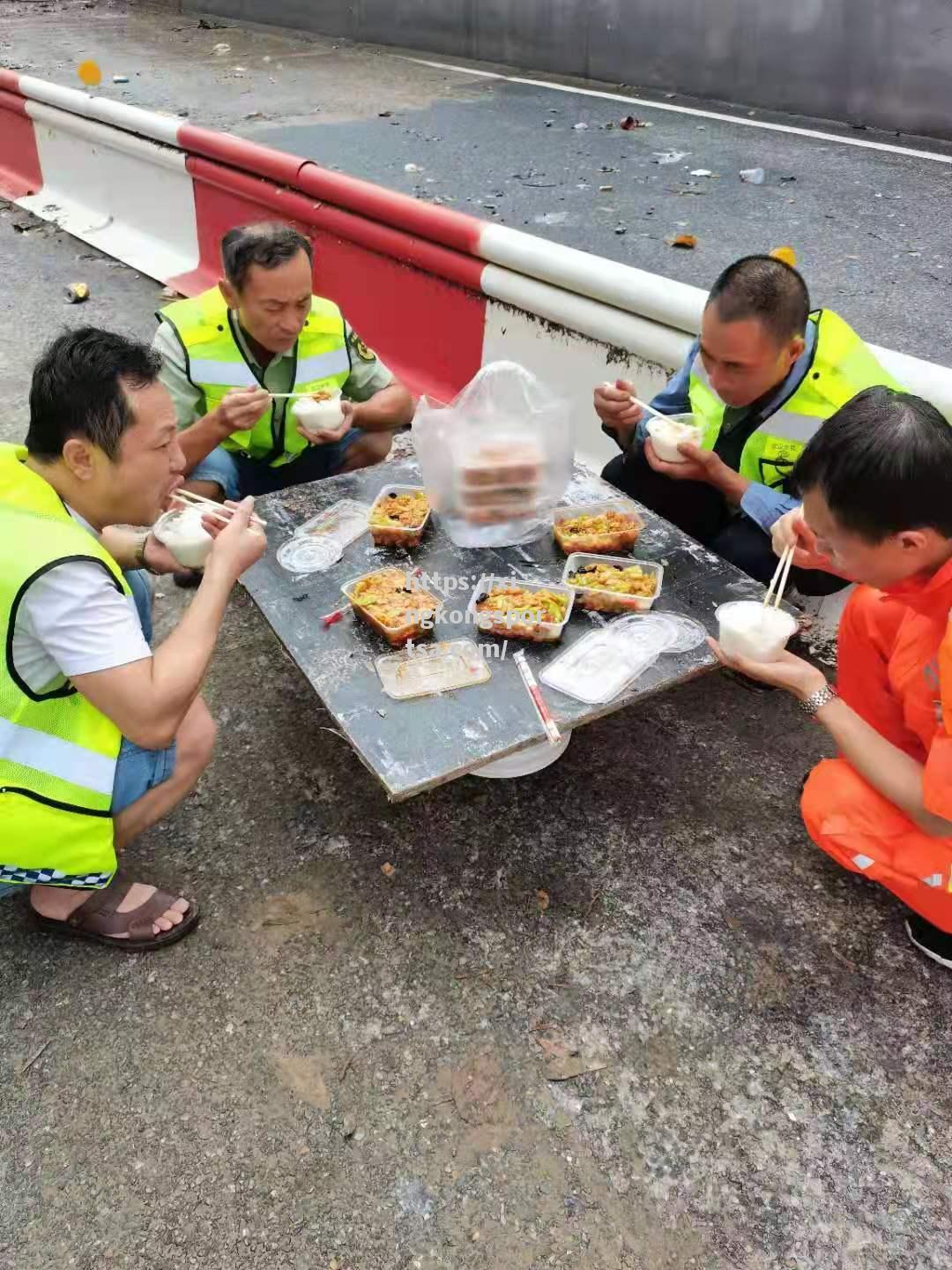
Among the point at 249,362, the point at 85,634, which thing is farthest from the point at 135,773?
the point at 249,362

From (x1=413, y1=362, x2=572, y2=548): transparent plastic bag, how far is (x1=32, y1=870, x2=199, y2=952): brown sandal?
3.90 ft

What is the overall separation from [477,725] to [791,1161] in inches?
39.7

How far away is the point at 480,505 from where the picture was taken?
246 centimetres

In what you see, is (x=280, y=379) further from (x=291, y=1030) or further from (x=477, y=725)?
(x=291, y=1030)

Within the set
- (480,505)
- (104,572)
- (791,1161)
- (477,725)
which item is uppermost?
(104,572)

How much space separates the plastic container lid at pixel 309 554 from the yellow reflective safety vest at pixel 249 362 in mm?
575

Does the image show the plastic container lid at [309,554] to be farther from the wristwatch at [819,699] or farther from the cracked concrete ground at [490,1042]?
the wristwatch at [819,699]

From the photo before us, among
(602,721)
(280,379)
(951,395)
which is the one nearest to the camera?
(951,395)

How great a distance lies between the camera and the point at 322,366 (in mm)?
3035

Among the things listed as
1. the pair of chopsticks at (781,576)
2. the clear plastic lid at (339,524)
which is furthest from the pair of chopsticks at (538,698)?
the clear plastic lid at (339,524)

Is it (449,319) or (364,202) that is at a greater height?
(364,202)

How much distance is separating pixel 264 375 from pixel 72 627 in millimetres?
1571

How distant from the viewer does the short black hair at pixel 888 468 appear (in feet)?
5.19

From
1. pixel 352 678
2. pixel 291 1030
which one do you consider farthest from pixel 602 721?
pixel 291 1030
